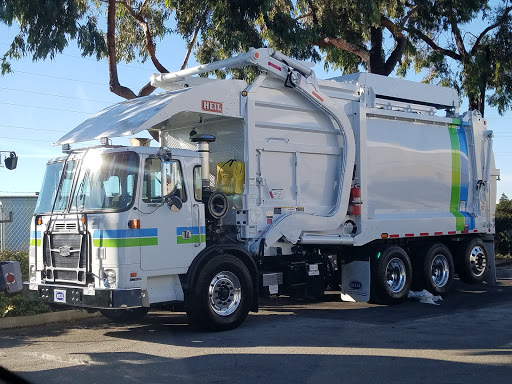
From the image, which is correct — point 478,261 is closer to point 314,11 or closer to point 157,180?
point 157,180

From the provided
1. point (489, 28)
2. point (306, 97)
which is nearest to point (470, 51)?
point (489, 28)

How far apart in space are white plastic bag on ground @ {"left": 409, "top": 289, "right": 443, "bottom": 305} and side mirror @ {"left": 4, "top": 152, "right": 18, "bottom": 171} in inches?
292

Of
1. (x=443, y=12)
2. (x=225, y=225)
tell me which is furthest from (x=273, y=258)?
(x=443, y=12)

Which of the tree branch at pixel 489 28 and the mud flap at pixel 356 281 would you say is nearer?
the mud flap at pixel 356 281

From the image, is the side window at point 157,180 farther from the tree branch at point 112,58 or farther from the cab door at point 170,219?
the tree branch at point 112,58

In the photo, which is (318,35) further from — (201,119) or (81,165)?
(81,165)

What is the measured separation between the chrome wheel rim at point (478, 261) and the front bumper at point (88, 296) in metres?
8.07

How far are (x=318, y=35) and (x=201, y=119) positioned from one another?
8.36 metres

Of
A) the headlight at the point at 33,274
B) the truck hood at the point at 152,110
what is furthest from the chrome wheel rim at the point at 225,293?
the headlight at the point at 33,274

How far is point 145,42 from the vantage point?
17172mm

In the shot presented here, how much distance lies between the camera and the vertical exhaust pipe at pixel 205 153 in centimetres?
996

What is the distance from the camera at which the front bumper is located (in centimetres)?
862

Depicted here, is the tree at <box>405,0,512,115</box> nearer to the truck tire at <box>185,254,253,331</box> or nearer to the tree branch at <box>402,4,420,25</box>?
the tree branch at <box>402,4,420,25</box>

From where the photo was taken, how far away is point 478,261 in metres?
14.5
